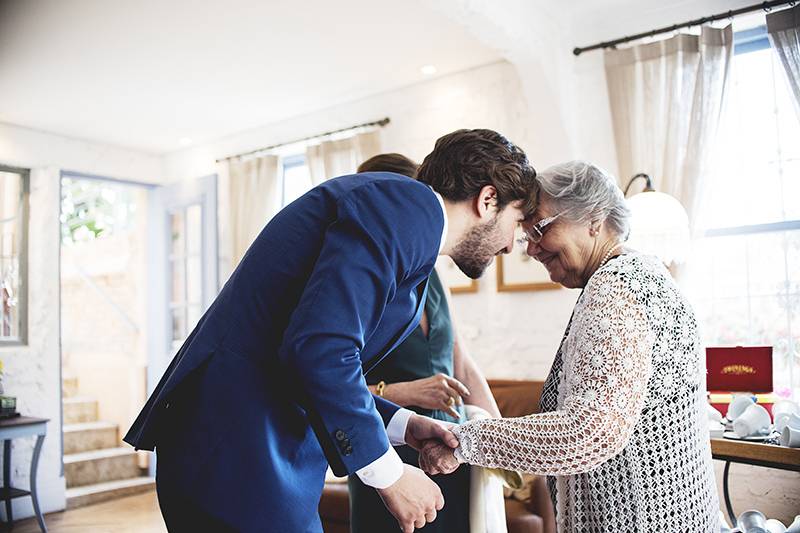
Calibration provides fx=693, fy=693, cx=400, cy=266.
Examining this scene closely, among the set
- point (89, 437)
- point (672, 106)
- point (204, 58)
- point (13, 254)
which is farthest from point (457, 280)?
point (89, 437)

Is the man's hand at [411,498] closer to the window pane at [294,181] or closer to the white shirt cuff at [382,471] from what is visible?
the white shirt cuff at [382,471]

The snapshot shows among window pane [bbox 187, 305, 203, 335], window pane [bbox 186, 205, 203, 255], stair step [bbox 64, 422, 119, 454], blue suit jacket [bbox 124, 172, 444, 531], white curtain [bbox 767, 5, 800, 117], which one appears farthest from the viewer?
stair step [bbox 64, 422, 119, 454]

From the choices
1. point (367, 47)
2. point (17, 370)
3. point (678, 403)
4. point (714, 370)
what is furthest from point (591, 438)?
point (17, 370)

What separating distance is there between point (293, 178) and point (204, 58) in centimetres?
178

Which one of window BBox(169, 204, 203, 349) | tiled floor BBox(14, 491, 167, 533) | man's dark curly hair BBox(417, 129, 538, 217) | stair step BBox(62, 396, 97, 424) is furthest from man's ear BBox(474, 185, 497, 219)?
stair step BBox(62, 396, 97, 424)

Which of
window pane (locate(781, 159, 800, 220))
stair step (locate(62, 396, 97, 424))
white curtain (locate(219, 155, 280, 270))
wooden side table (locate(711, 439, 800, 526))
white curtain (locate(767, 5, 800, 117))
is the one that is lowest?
stair step (locate(62, 396, 97, 424))

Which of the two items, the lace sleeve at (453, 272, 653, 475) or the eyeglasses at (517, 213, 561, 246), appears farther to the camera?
the eyeglasses at (517, 213, 561, 246)

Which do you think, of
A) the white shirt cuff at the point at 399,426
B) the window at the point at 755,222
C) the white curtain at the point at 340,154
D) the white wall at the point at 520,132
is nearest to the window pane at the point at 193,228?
the white curtain at the point at 340,154

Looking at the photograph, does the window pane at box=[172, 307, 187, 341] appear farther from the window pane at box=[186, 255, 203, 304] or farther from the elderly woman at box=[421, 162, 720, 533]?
the elderly woman at box=[421, 162, 720, 533]

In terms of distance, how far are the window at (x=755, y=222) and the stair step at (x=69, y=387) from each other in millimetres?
6751

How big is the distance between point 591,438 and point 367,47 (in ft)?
12.1

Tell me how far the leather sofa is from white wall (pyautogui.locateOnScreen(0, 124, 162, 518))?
321 centimetres

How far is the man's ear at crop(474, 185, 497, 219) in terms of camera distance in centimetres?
148

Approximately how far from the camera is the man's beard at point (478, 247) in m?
1.52
